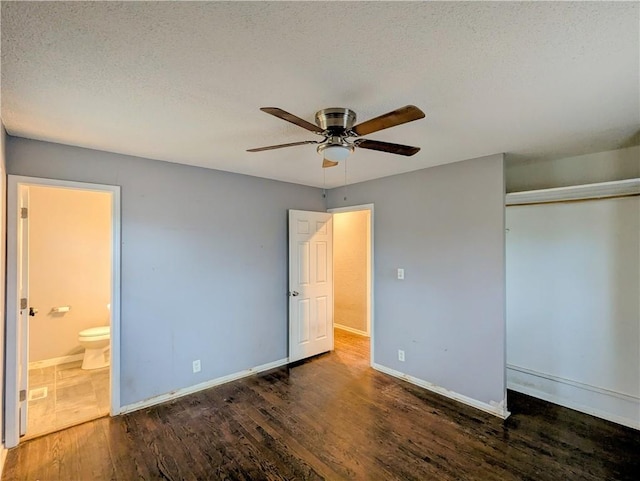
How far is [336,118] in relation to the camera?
1.88 meters

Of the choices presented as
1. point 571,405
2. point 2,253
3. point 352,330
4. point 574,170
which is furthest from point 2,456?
point 574,170

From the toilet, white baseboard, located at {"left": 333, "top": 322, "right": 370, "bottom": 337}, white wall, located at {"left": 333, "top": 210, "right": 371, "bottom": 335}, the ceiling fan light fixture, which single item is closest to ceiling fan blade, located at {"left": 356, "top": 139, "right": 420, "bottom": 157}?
the ceiling fan light fixture

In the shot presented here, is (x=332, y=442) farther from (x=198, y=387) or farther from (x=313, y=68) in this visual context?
(x=313, y=68)

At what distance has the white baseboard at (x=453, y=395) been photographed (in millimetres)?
2793

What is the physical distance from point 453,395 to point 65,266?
4.81 metres

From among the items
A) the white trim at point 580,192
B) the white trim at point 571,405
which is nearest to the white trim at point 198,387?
the white trim at point 571,405

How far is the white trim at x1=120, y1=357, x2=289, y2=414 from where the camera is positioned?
9.56 feet

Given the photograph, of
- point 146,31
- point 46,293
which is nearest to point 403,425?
point 146,31

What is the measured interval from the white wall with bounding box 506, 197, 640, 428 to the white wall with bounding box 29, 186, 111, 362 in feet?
15.4

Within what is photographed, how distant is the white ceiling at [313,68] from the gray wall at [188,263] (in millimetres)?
462

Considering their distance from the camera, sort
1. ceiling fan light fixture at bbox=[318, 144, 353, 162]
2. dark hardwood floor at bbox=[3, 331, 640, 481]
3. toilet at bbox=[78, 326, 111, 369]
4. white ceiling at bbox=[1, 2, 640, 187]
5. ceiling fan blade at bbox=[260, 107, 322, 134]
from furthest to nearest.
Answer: toilet at bbox=[78, 326, 111, 369], dark hardwood floor at bbox=[3, 331, 640, 481], ceiling fan light fixture at bbox=[318, 144, 353, 162], ceiling fan blade at bbox=[260, 107, 322, 134], white ceiling at bbox=[1, 2, 640, 187]

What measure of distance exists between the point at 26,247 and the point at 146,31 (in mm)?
2204

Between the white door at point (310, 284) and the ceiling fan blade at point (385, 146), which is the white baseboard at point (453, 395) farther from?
the ceiling fan blade at point (385, 146)

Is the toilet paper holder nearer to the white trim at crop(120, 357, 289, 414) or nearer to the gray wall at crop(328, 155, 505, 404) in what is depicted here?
the white trim at crop(120, 357, 289, 414)
